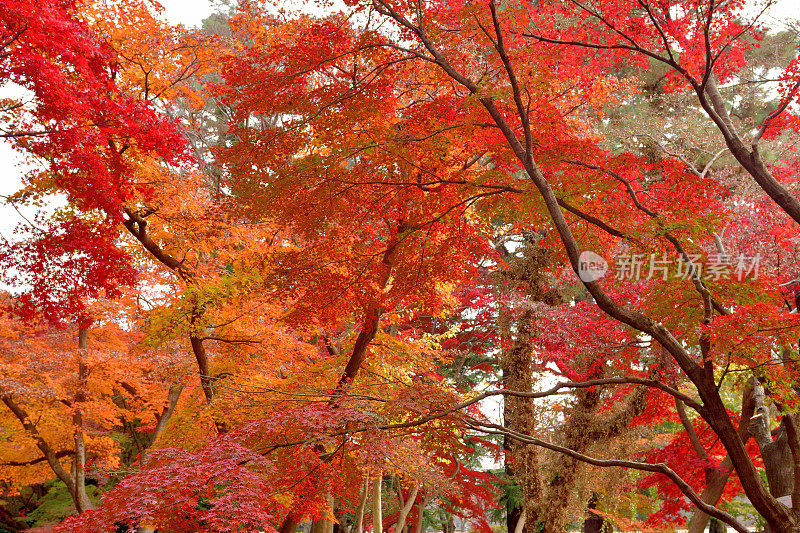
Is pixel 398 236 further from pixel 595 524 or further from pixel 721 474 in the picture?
pixel 595 524

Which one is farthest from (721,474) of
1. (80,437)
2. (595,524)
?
(80,437)

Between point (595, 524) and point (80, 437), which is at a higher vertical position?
point (80, 437)

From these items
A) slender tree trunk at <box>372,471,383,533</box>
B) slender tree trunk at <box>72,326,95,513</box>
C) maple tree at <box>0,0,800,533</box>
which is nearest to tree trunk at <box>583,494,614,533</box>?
maple tree at <box>0,0,800,533</box>

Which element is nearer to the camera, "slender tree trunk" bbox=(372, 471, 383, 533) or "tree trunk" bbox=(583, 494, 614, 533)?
"slender tree trunk" bbox=(372, 471, 383, 533)

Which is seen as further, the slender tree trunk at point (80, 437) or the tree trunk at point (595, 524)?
the tree trunk at point (595, 524)

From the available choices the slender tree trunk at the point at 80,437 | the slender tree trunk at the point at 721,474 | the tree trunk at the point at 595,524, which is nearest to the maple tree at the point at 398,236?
the slender tree trunk at the point at 721,474

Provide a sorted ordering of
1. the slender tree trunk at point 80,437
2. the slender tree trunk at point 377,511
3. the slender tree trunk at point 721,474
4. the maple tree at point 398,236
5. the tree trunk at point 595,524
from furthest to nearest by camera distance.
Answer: the tree trunk at point 595,524
the slender tree trunk at point 80,437
the slender tree trunk at point 377,511
the slender tree trunk at point 721,474
the maple tree at point 398,236

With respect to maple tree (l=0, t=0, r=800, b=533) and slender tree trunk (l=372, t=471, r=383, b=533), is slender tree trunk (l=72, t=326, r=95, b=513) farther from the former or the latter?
slender tree trunk (l=372, t=471, r=383, b=533)

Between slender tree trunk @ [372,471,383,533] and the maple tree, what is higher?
the maple tree

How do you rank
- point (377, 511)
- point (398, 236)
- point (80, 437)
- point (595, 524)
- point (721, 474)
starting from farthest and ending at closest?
point (595, 524) → point (80, 437) → point (377, 511) → point (721, 474) → point (398, 236)

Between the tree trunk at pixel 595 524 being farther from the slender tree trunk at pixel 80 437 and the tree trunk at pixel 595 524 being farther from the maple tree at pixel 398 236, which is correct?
the slender tree trunk at pixel 80 437

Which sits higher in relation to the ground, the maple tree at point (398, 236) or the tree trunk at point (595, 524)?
the maple tree at point (398, 236)

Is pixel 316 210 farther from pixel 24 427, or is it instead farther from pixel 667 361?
pixel 24 427

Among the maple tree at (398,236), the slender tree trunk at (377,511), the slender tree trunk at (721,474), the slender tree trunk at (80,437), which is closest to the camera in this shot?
the maple tree at (398,236)
